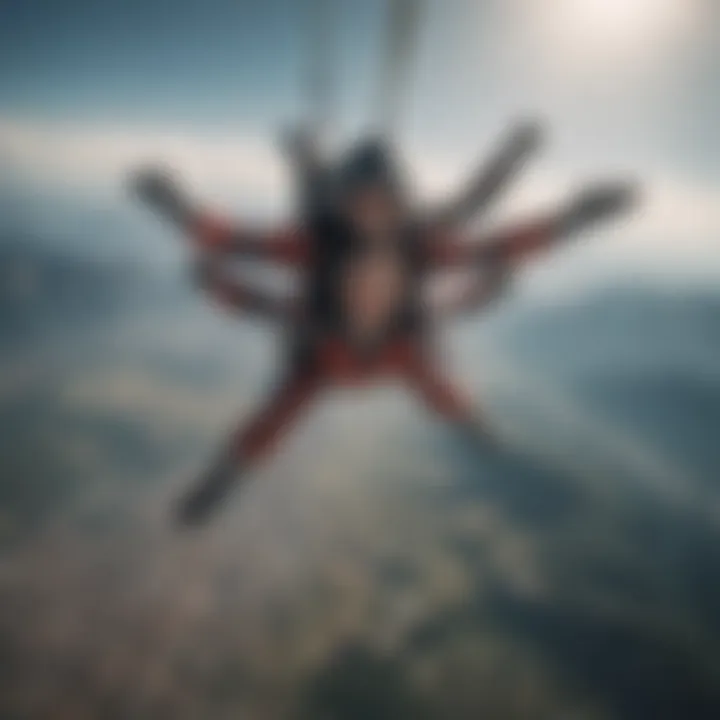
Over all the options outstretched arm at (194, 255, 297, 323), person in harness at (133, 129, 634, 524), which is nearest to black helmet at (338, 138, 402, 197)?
person in harness at (133, 129, 634, 524)

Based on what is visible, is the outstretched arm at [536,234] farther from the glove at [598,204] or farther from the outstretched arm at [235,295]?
the outstretched arm at [235,295]

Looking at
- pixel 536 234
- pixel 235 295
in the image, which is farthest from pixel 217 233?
pixel 536 234

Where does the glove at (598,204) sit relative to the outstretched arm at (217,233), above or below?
above

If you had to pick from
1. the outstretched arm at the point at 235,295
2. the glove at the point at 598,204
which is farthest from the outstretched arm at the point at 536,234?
the outstretched arm at the point at 235,295

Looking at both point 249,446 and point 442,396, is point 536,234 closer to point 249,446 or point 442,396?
point 442,396

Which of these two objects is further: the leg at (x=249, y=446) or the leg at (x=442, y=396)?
the leg at (x=442, y=396)

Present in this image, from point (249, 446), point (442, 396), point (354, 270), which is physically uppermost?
point (354, 270)

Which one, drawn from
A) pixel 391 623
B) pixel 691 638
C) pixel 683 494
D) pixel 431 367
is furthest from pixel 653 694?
pixel 431 367
